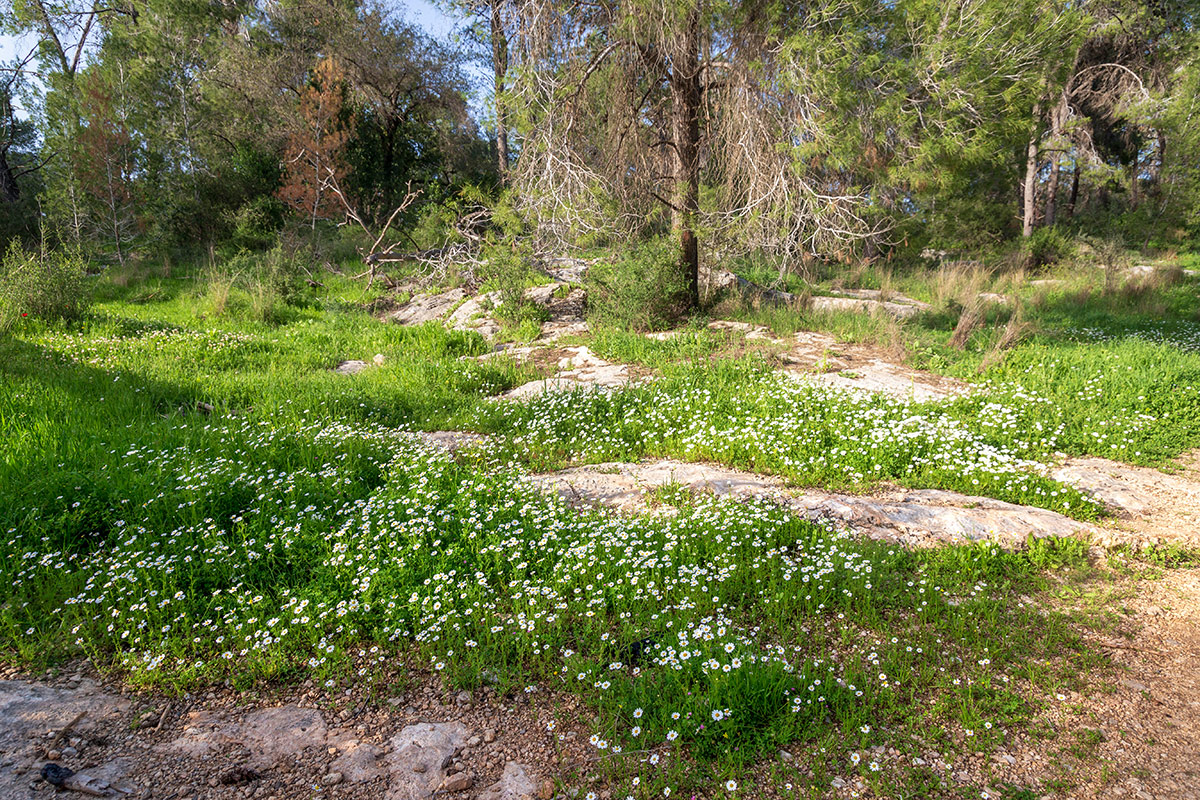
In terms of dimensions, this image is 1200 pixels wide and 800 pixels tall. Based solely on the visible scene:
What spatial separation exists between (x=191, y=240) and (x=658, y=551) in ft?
70.3

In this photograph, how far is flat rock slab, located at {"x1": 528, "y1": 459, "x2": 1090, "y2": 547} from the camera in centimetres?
407

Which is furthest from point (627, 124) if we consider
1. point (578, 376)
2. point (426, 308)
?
point (426, 308)

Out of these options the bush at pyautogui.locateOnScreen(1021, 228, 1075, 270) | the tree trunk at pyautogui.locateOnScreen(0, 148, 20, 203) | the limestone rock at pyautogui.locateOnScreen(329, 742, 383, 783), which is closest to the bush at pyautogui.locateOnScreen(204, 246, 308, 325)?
the tree trunk at pyautogui.locateOnScreen(0, 148, 20, 203)

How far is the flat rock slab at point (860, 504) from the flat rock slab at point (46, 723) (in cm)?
283

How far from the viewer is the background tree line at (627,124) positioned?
8023 mm

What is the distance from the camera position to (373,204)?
71.3ft

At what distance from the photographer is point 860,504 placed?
4453 millimetres

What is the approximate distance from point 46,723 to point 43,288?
34.4ft

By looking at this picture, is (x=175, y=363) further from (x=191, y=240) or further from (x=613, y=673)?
(x=191, y=240)

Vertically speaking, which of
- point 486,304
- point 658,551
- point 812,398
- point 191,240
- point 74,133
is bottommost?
point 658,551

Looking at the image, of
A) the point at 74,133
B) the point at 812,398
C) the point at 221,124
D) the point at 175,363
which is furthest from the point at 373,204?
the point at 812,398

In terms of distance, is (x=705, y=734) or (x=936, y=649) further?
(x=936, y=649)

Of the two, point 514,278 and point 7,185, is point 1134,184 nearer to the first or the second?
point 514,278

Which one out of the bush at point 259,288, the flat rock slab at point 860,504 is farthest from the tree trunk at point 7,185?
the flat rock slab at point 860,504
